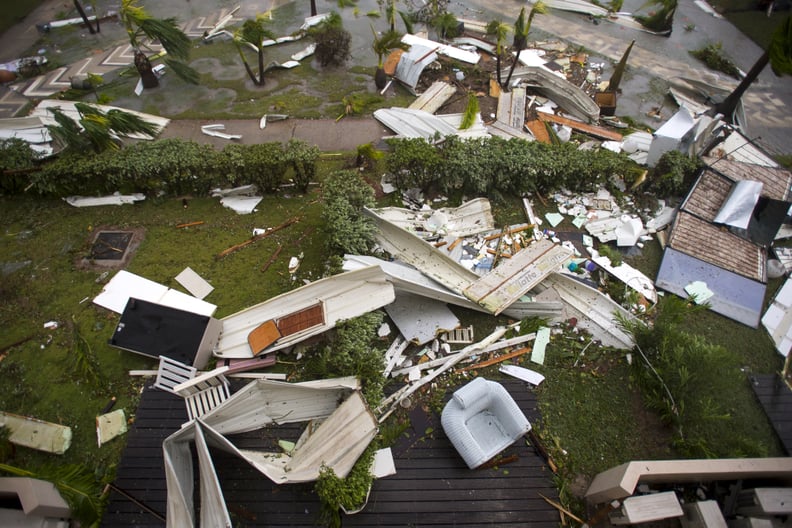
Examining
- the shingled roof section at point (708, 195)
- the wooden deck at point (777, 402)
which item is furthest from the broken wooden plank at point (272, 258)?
the wooden deck at point (777, 402)

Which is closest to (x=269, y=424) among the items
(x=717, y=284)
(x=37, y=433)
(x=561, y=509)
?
(x=37, y=433)

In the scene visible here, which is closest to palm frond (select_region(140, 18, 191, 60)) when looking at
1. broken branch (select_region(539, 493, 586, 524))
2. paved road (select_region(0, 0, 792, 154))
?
paved road (select_region(0, 0, 792, 154))

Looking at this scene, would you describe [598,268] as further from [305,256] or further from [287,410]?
[287,410]

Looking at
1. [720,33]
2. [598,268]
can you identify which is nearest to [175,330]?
[598,268]

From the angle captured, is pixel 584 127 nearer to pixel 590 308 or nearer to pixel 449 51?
pixel 449 51

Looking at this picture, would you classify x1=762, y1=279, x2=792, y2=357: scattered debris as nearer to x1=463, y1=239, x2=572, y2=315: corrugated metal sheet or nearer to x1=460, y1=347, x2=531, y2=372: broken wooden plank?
x1=463, y1=239, x2=572, y2=315: corrugated metal sheet
